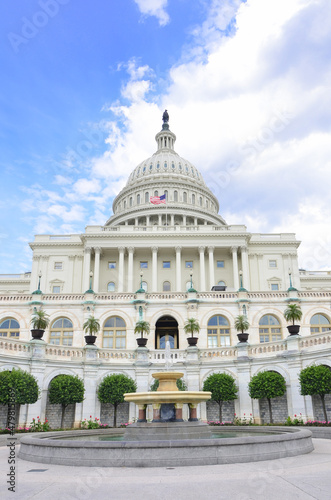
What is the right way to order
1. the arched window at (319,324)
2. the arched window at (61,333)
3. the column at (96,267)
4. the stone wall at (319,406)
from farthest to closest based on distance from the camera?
the column at (96,267) < the arched window at (319,324) < the arched window at (61,333) < the stone wall at (319,406)

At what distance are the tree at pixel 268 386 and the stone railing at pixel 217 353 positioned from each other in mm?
4721

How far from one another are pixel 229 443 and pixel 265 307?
3326 centimetres

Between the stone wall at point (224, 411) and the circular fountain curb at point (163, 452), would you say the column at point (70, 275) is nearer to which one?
the stone wall at point (224, 411)

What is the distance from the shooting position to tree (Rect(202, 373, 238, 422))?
3312cm

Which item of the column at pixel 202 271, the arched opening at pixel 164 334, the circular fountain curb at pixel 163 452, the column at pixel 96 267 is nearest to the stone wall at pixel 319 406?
the circular fountain curb at pixel 163 452

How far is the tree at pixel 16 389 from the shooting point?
27000mm

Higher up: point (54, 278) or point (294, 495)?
point (54, 278)

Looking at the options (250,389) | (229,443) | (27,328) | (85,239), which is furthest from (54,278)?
(229,443)

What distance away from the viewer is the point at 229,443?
1538 centimetres

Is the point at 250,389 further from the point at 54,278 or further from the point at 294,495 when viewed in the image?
the point at 54,278

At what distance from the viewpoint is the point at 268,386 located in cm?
3095

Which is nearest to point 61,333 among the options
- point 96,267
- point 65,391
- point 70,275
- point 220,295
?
point 65,391

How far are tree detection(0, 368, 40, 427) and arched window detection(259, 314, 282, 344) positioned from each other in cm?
2553

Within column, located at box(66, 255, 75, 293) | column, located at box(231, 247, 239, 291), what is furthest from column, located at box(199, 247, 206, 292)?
column, located at box(66, 255, 75, 293)
